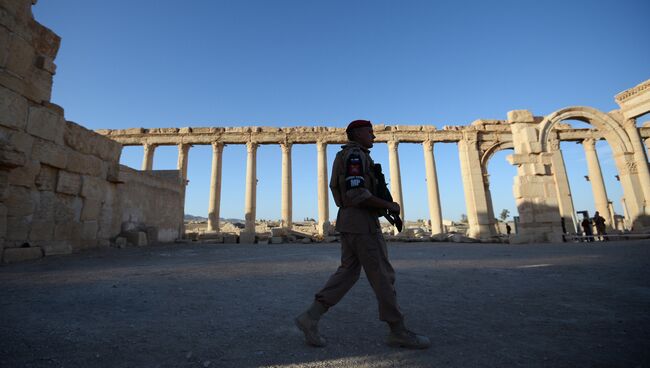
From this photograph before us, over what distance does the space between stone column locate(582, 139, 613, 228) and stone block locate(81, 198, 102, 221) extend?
27.0m

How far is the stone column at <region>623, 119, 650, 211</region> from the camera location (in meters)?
13.3

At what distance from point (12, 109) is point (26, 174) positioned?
1.31 meters

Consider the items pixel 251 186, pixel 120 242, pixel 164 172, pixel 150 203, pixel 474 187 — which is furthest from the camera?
pixel 474 187

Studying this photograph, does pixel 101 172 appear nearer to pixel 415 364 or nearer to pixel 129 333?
pixel 129 333

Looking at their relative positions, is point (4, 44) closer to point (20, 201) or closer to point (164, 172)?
point (20, 201)

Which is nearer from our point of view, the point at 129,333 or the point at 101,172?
the point at 129,333

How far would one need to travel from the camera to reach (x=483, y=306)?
9.84 ft

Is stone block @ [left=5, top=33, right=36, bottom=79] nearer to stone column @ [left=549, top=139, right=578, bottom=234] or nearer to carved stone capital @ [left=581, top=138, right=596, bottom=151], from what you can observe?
stone column @ [left=549, top=139, right=578, bottom=234]

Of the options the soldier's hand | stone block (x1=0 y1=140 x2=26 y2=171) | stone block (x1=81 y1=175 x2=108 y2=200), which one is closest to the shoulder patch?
the soldier's hand

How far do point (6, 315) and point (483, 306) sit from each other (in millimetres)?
4492

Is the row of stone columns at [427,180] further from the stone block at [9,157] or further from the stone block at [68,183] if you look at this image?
the stone block at [9,157]

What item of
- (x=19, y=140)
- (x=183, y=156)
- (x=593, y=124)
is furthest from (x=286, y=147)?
(x=593, y=124)

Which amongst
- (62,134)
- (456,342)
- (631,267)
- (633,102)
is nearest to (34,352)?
(456,342)

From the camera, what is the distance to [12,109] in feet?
18.7
